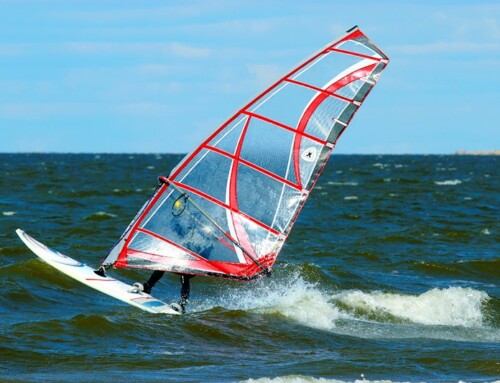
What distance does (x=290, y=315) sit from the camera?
11.7 meters

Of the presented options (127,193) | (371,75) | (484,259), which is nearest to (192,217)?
(371,75)

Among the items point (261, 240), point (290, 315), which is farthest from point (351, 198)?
point (261, 240)

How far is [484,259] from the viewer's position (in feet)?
59.1

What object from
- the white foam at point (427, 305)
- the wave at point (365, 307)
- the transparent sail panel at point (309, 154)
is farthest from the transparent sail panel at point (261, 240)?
the white foam at point (427, 305)

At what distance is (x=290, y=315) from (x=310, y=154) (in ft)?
7.15

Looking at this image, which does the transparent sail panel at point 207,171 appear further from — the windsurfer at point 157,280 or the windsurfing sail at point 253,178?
the windsurfer at point 157,280

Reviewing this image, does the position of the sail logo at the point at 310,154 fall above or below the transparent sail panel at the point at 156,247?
above

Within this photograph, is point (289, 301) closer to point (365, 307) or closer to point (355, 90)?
point (365, 307)

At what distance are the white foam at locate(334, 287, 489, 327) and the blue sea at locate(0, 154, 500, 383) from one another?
3cm

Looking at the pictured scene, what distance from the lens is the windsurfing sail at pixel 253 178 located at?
10688 millimetres

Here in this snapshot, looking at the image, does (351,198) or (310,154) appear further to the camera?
(351,198)

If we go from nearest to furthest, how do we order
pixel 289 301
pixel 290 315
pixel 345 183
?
pixel 290 315 < pixel 289 301 < pixel 345 183

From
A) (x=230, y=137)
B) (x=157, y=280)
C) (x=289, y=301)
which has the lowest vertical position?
(x=289, y=301)

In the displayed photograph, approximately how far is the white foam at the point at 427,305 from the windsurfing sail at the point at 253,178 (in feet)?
8.14
